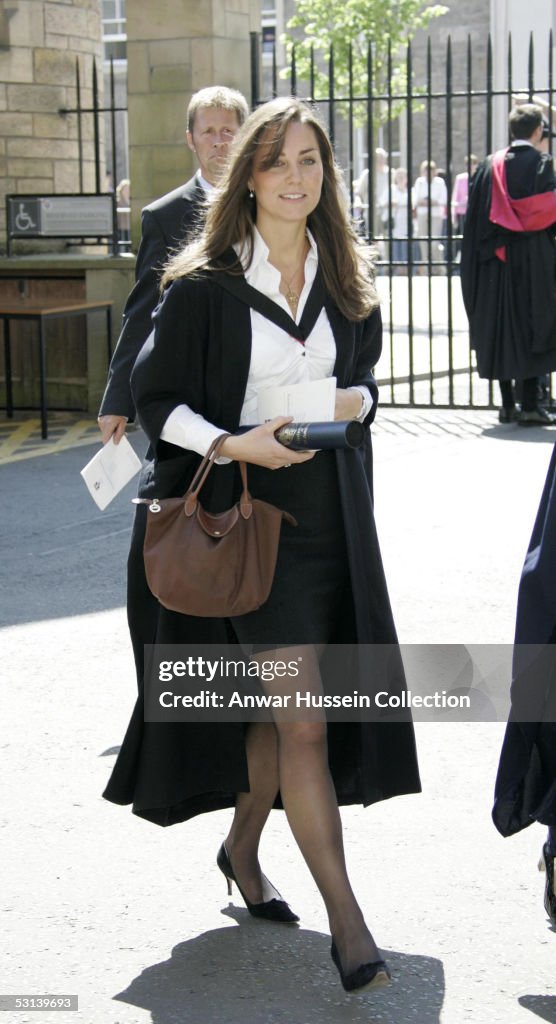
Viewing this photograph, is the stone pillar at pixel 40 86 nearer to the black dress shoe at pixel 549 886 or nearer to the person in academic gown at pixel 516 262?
the person in academic gown at pixel 516 262

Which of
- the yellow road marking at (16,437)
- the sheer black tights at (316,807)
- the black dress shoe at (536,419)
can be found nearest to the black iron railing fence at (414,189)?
the black dress shoe at (536,419)

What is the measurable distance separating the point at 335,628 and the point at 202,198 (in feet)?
6.15

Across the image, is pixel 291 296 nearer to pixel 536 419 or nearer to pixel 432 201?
pixel 536 419

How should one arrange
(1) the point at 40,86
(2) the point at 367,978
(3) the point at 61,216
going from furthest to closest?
(1) the point at 40,86 → (3) the point at 61,216 → (2) the point at 367,978

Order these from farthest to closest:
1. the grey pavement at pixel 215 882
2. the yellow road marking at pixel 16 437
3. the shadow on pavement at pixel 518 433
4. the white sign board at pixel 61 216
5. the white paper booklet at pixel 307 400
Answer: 1. the white sign board at pixel 61 216
2. the yellow road marking at pixel 16 437
3. the shadow on pavement at pixel 518 433
4. the white paper booklet at pixel 307 400
5. the grey pavement at pixel 215 882

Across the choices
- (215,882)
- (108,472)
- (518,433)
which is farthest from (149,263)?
(518,433)

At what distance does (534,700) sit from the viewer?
11.3 ft

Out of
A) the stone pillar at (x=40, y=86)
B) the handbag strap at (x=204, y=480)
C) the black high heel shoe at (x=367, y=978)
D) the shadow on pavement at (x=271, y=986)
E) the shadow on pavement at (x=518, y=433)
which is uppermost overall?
the stone pillar at (x=40, y=86)

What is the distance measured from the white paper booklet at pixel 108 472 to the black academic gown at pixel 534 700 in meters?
1.17

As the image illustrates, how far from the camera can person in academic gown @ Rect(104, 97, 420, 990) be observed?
339 centimetres

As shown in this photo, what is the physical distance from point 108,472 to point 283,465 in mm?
973

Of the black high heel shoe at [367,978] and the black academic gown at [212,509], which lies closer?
the black high heel shoe at [367,978]

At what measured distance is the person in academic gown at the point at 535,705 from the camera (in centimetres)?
338

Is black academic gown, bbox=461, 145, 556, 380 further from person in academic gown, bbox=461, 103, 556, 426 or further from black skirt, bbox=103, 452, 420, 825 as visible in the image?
black skirt, bbox=103, 452, 420, 825
